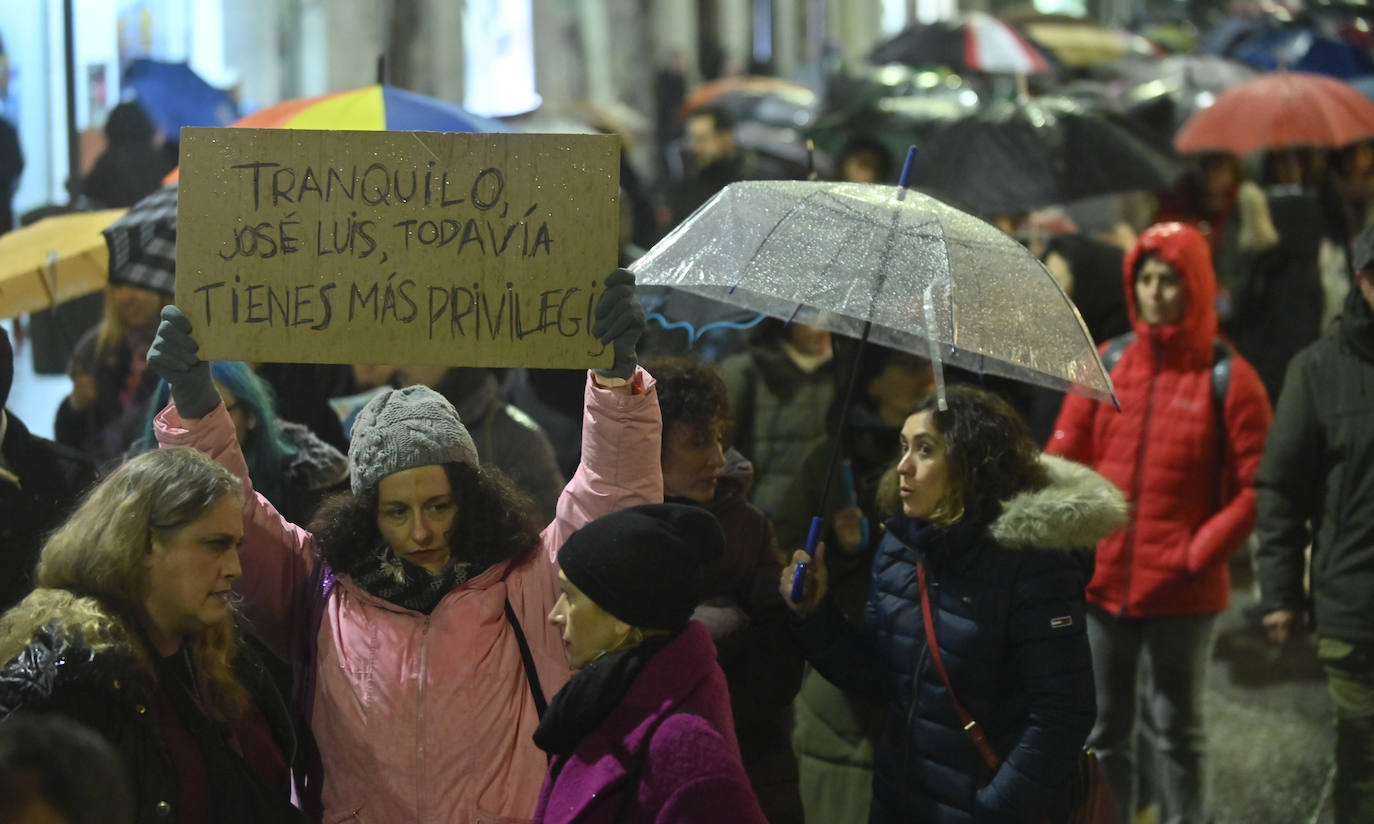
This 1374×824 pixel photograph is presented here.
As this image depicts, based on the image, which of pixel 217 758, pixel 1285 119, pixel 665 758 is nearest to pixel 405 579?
pixel 217 758

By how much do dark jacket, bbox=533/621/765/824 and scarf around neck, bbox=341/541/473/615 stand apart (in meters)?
0.50

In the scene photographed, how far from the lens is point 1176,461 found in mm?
5441

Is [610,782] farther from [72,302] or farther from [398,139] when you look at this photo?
[72,302]

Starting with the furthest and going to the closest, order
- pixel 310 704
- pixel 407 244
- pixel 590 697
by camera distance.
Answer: pixel 310 704
pixel 407 244
pixel 590 697

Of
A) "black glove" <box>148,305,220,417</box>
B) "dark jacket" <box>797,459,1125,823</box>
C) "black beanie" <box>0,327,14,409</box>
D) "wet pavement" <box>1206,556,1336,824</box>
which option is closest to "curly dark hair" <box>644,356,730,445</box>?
"dark jacket" <box>797,459,1125,823</box>

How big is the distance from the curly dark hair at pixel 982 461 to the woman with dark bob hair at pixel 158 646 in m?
1.73

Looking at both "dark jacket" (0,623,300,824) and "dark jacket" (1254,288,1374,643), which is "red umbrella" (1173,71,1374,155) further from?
"dark jacket" (0,623,300,824)

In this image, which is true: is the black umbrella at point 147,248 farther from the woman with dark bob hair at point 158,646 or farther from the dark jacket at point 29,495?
the woman with dark bob hair at point 158,646

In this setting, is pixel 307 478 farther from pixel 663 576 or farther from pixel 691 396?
pixel 663 576

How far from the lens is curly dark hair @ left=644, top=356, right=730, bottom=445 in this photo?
4.11 m

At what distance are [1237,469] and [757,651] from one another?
224 cm

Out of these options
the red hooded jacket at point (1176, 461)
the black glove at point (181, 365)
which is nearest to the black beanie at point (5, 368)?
the black glove at point (181, 365)

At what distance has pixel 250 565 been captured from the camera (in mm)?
3271

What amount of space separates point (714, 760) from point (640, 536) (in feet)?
1.37
